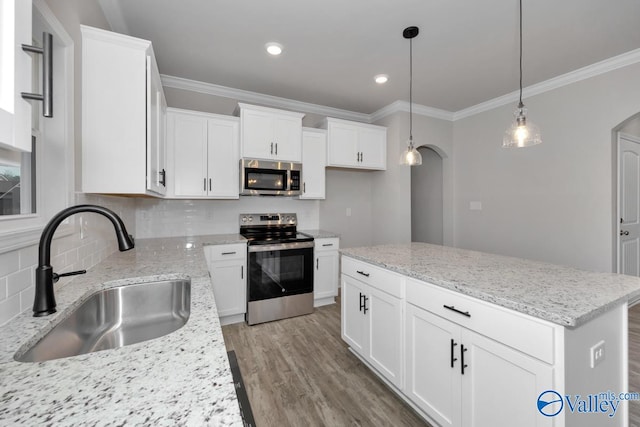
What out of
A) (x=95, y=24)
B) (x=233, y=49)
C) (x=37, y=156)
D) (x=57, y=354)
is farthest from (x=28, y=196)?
(x=233, y=49)

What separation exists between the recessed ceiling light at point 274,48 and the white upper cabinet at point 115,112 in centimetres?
116

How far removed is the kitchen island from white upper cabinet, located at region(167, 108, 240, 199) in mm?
1983

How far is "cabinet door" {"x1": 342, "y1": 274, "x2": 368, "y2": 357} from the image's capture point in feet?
6.68

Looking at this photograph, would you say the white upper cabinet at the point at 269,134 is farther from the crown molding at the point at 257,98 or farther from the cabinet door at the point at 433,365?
the cabinet door at the point at 433,365

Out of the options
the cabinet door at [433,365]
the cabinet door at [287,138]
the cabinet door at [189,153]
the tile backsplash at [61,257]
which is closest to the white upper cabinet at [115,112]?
the tile backsplash at [61,257]

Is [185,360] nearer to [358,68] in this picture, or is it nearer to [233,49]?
[233,49]

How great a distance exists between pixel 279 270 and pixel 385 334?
1.48 metres

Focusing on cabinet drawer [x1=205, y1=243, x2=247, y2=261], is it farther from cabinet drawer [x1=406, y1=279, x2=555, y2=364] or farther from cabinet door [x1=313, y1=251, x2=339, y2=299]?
cabinet drawer [x1=406, y1=279, x2=555, y2=364]

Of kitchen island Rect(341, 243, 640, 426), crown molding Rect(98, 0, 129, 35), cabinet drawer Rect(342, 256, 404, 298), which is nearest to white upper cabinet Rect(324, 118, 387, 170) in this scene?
cabinet drawer Rect(342, 256, 404, 298)

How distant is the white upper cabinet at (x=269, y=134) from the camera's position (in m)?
3.03

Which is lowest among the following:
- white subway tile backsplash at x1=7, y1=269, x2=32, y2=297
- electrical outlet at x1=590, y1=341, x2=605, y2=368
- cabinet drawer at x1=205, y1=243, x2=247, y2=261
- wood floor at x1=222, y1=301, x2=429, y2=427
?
wood floor at x1=222, y1=301, x2=429, y2=427

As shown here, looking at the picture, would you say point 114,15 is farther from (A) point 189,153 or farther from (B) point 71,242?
(B) point 71,242

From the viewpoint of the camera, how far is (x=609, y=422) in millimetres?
1166

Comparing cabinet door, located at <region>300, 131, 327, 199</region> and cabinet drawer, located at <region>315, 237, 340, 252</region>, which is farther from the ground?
cabinet door, located at <region>300, 131, 327, 199</region>
